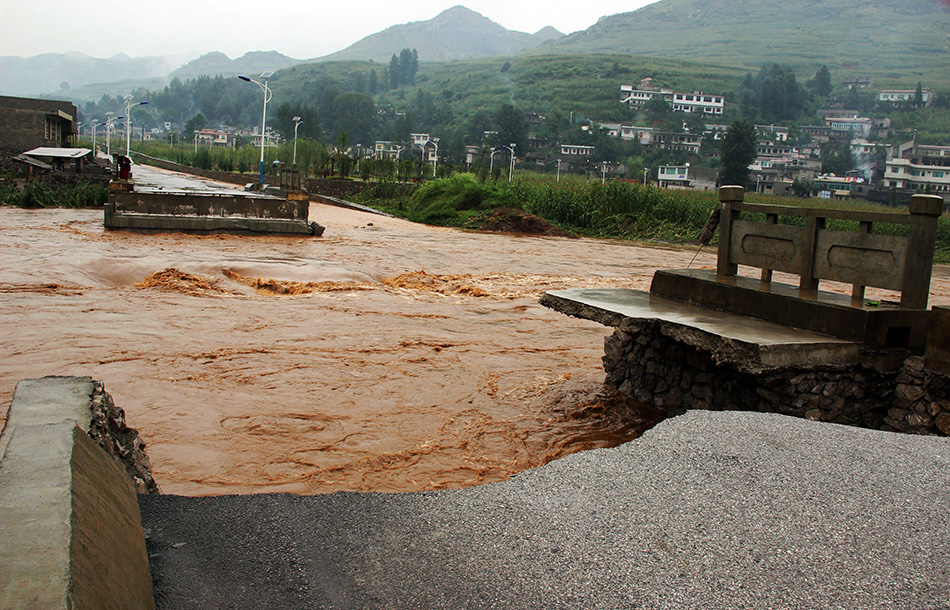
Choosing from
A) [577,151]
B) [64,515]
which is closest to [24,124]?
[64,515]

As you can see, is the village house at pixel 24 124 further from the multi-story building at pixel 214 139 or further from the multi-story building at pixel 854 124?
the multi-story building at pixel 854 124

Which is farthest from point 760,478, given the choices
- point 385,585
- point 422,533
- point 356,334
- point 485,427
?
point 356,334

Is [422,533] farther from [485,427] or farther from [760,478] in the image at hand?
[485,427]

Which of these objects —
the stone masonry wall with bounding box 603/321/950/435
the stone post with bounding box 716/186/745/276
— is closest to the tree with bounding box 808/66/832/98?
the stone post with bounding box 716/186/745/276

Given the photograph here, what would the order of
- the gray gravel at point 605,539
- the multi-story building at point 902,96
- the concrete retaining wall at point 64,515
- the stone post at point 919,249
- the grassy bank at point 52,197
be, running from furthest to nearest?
the multi-story building at point 902,96, the grassy bank at point 52,197, the stone post at point 919,249, the gray gravel at point 605,539, the concrete retaining wall at point 64,515

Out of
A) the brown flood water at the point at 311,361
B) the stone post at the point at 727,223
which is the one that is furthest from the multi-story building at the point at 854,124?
the stone post at the point at 727,223

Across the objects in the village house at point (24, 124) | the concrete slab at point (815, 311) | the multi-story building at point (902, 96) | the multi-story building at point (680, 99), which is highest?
the multi-story building at point (902, 96)

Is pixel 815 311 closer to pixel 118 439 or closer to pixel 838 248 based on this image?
pixel 838 248

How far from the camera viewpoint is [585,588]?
312cm

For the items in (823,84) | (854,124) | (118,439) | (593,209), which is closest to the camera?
(118,439)

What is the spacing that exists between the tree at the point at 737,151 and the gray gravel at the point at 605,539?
83.3m

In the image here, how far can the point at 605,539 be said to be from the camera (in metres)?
3.54

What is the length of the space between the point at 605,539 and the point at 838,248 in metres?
4.50

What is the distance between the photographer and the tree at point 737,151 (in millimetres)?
81438
